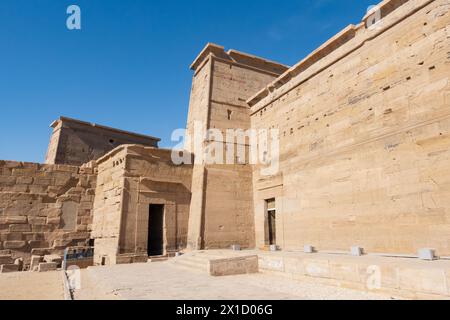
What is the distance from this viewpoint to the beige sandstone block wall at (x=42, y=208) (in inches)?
484

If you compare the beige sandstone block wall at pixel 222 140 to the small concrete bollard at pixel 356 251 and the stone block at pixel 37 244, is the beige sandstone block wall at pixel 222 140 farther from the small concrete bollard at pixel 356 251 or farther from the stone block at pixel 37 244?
the stone block at pixel 37 244

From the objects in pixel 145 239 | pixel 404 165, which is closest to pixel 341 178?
pixel 404 165

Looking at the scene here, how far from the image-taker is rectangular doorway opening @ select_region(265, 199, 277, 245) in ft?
38.5

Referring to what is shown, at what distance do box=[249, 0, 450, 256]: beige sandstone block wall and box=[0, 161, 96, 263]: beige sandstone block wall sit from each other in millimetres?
8818

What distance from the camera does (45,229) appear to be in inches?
504

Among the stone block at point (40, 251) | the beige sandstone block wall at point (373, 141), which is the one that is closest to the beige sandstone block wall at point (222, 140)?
the beige sandstone block wall at point (373, 141)

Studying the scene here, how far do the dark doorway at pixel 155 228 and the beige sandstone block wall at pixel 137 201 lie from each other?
0.60 m

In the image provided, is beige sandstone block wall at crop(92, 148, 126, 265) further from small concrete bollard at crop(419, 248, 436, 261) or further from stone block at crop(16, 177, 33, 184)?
small concrete bollard at crop(419, 248, 436, 261)

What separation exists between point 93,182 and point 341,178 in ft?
36.1

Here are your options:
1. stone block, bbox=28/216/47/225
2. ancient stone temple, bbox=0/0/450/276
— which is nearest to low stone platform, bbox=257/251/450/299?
ancient stone temple, bbox=0/0/450/276

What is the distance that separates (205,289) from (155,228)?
788 centimetres

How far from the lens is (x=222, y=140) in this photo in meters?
12.9

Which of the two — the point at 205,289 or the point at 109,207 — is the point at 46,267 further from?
the point at 205,289

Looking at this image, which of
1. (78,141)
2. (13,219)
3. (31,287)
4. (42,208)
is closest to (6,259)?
(13,219)
